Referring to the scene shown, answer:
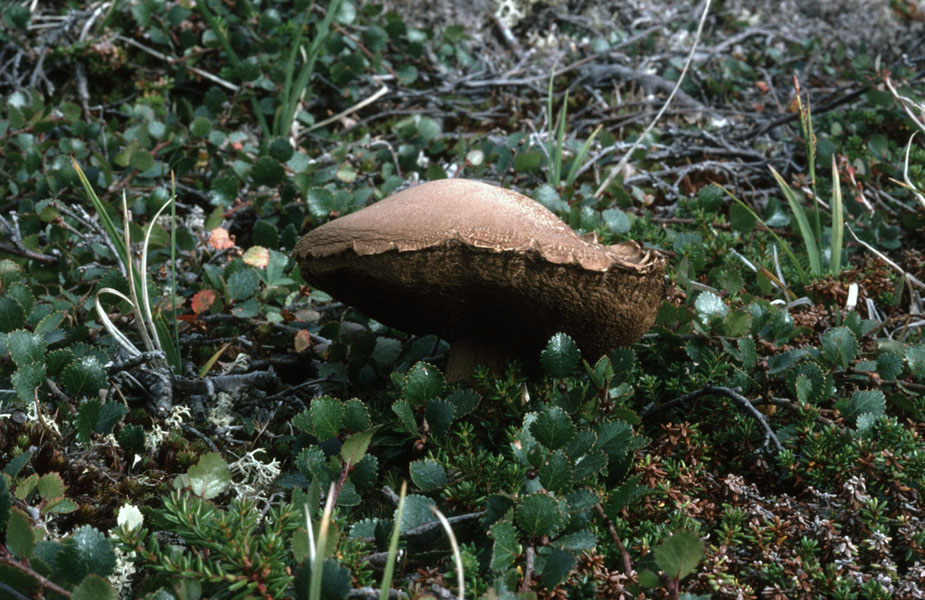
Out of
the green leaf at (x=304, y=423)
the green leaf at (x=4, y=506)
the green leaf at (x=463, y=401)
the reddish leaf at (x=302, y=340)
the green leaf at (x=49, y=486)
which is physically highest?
the green leaf at (x=4, y=506)

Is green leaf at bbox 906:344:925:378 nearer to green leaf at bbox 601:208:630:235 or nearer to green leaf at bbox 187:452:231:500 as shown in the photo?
green leaf at bbox 601:208:630:235

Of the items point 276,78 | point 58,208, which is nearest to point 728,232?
point 276,78

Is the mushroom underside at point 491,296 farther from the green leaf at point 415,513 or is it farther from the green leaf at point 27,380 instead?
the green leaf at point 27,380

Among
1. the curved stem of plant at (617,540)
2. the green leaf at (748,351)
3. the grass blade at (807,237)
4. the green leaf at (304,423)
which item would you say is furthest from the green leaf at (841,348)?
the green leaf at (304,423)

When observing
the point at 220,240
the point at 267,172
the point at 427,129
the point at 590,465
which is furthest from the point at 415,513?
the point at 427,129

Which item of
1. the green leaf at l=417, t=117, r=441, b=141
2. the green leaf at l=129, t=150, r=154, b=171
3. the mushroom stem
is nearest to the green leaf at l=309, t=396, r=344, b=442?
the mushroom stem

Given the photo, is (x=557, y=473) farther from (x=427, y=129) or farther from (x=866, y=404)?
(x=427, y=129)

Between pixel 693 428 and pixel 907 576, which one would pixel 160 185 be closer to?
pixel 693 428

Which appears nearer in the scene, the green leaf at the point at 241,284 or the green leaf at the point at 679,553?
the green leaf at the point at 679,553
